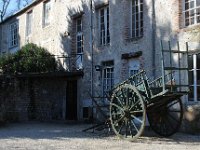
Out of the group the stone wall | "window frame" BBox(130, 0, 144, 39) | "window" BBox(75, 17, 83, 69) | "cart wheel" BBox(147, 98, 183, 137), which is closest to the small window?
"window" BBox(75, 17, 83, 69)

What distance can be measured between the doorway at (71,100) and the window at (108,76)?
2630mm

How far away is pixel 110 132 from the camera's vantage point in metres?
13.2

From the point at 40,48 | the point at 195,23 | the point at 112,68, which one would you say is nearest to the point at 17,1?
the point at 40,48

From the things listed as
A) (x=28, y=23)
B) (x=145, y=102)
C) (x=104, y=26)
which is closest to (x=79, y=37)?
(x=104, y=26)

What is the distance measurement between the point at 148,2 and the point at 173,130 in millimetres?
5395

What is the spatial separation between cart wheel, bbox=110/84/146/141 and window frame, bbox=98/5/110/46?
6.15 meters

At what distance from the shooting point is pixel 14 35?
1118 inches

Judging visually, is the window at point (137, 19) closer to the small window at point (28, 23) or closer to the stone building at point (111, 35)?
the stone building at point (111, 35)

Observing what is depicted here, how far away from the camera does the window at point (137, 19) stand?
51.5 feet

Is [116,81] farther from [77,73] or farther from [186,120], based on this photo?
[186,120]

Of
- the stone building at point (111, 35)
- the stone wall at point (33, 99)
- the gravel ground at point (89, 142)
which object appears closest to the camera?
the gravel ground at point (89, 142)

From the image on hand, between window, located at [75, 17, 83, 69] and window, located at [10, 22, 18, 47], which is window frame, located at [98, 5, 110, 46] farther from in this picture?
window, located at [10, 22, 18, 47]

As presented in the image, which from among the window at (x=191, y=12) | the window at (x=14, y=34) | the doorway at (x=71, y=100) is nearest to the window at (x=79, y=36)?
the doorway at (x=71, y=100)

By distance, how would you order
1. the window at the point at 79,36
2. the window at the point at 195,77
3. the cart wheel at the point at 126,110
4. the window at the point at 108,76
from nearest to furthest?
the cart wheel at the point at 126,110 → the window at the point at 195,77 → the window at the point at 108,76 → the window at the point at 79,36
